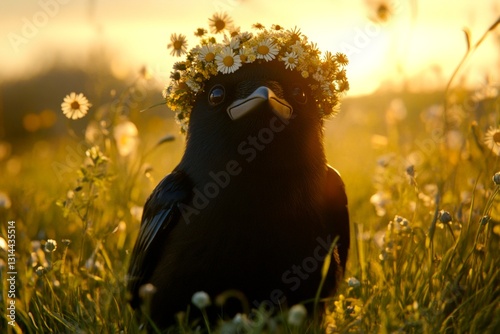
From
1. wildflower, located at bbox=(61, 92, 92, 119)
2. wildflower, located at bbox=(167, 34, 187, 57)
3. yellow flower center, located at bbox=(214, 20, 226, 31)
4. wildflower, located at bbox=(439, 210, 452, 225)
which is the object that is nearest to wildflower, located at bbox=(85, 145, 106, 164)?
wildflower, located at bbox=(61, 92, 92, 119)

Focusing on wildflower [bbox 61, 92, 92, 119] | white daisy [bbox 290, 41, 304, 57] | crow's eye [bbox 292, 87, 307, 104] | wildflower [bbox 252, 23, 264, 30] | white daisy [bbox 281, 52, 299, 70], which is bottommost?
crow's eye [bbox 292, 87, 307, 104]

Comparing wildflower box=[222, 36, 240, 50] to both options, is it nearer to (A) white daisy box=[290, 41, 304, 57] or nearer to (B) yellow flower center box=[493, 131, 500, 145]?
(A) white daisy box=[290, 41, 304, 57]

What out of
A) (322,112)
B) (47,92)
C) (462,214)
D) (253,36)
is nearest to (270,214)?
(322,112)

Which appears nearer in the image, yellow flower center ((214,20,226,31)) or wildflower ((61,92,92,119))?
yellow flower center ((214,20,226,31))

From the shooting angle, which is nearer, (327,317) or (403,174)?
(327,317)

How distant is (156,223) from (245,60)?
3.10 ft

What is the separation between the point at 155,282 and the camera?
335 cm

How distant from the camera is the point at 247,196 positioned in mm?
3123

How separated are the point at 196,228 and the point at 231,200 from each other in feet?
0.73

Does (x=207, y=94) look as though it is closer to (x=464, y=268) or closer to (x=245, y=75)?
(x=245, y=75)

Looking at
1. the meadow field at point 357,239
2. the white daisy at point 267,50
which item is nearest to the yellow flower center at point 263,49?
the white daisy at point 267,50

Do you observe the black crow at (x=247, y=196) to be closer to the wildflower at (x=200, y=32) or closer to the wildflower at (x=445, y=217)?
the wildflower at (x=200, y=32)

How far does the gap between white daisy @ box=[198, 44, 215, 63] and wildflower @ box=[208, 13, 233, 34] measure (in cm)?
23

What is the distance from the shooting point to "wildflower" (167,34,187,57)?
3.62 meters
